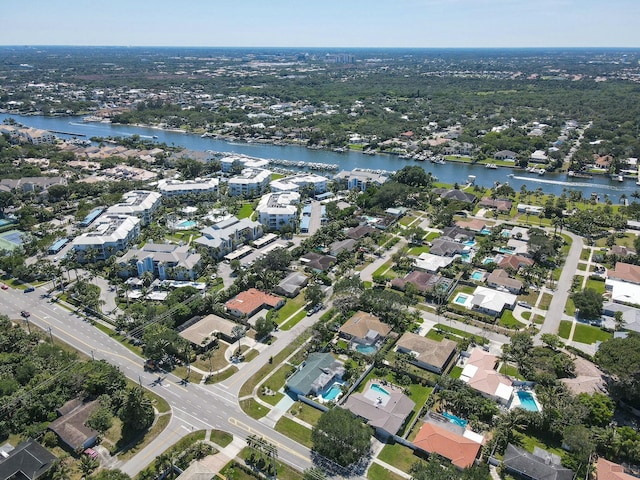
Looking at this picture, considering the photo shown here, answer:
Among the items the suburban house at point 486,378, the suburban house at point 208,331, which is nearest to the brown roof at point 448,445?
the suburban house at point 486,378

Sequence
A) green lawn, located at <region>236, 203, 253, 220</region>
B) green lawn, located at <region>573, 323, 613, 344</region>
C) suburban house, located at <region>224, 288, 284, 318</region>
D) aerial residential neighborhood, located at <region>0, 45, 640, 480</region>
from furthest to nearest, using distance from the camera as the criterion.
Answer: green lawn, located at <region>236, 203, 253, 220</region>, suburban house, located at <region>224, 288, 284, 318</region>, green lawn, located at <region>573, 323, 613, 344</region>, aerial residential neighborhood, located at <region>0, 45, 640, 480</region>

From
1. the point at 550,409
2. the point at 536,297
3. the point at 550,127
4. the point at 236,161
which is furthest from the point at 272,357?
the point at 550,127

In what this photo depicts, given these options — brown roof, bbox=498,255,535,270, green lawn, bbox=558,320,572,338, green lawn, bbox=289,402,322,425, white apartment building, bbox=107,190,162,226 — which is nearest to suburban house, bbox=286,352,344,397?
green lawn, bbox=289,402,322,425

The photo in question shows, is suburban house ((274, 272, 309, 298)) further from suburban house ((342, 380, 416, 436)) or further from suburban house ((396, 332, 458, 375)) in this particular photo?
suburban house ((342, 380, 416, 436))

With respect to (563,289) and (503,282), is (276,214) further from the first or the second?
(563,289)

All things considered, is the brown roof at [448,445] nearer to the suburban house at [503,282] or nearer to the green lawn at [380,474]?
the green lawn at [380,474]

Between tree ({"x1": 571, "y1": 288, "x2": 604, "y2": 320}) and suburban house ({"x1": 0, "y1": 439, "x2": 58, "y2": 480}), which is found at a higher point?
tree ({"x1": 571, "y1": 288, "x2": 604, "y2": 320})
